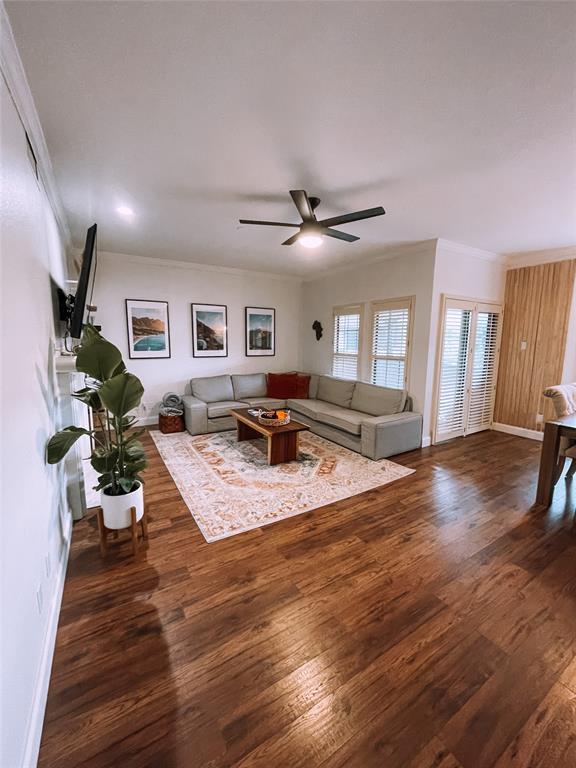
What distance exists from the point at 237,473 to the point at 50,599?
1.96 metres

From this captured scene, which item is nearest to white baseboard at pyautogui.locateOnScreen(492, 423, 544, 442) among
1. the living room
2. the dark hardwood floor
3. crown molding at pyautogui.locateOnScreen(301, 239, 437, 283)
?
the living room

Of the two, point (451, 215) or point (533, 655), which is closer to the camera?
point (533, 655)

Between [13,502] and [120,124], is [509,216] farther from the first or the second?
[13,502]

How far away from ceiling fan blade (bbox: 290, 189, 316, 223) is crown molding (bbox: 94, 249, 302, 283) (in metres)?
3.22

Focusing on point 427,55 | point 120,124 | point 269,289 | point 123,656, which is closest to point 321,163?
point 427,55

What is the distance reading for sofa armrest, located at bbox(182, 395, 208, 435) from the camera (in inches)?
188

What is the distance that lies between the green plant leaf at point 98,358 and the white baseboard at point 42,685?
1.21 meters

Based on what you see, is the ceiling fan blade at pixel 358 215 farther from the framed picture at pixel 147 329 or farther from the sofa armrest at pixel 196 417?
the framed picture at pixel 147 329

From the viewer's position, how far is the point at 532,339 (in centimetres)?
467

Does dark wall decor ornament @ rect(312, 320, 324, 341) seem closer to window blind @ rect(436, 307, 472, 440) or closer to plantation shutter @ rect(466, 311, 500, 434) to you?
window blind @ rect(436, 307, 472, 440)

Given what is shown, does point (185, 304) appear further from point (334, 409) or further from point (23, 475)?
point (23, 475)

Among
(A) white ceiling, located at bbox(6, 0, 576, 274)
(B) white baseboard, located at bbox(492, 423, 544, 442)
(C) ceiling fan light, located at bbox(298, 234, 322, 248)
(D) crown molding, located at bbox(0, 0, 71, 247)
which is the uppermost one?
(A) white ceiling, located at bbox(6, 0, 576, 274)

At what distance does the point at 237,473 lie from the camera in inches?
137

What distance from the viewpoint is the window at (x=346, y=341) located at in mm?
5359
